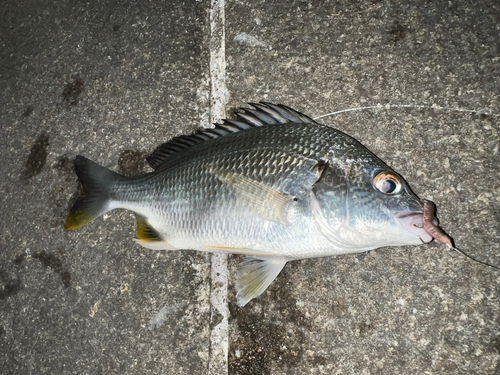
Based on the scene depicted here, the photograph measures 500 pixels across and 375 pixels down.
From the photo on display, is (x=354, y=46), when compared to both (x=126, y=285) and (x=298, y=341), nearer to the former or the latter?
(x=298, y=341)

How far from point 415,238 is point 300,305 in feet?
2.38

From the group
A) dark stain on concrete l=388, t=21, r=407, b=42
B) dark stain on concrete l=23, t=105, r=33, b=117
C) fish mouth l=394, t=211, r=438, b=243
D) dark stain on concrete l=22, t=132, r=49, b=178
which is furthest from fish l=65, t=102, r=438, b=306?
dark stain on concrete l=23, t=105, r=33, b=117

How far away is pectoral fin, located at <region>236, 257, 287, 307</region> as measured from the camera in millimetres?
1820

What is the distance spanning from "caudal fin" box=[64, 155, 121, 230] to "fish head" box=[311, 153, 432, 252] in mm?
1278

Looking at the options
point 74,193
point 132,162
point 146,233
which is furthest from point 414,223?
point 74,193

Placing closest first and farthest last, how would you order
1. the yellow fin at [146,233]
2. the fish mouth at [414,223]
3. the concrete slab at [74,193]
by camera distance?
1. the fish mouth at [414,223]
2. the yellow fin at [146,233]
3. the concrete slab at [74,193]

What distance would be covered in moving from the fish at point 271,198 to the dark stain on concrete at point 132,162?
0.90 feet

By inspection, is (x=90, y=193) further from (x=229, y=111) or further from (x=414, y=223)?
(x=414, y=223)

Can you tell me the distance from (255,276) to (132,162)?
115 centimetres

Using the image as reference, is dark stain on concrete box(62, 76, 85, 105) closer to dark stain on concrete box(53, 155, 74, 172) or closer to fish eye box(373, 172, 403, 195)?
dark stain on concrete box(53, 155, 74, 172)

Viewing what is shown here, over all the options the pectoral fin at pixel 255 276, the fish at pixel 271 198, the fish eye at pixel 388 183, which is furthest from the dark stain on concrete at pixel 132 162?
the fish eye at pixel 388 183

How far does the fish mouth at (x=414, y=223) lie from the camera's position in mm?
1481

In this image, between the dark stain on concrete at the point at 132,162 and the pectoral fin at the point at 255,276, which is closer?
the pectoral fin at the point at 255,276

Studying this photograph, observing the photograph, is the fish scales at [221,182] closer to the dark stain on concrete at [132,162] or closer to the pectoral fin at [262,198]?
the pectoral fin at [262,198]
